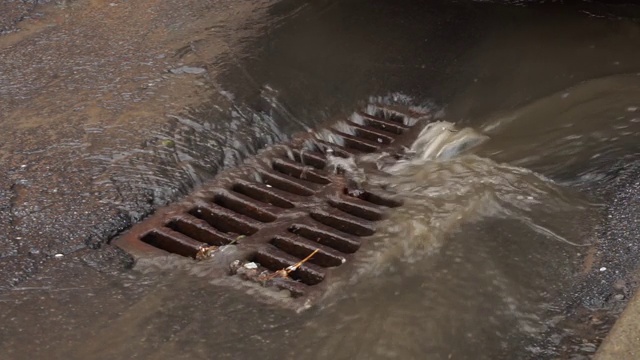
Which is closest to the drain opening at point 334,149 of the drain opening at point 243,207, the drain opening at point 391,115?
the drain opening at point 391,115

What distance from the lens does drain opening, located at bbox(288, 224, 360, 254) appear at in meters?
3.56

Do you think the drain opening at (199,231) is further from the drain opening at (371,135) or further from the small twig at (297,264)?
the drain opening at (371,135)

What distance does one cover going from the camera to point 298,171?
4195 mm

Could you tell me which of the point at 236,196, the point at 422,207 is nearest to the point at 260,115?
the point at 236,196

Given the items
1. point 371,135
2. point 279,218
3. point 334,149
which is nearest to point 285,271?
point 279,218

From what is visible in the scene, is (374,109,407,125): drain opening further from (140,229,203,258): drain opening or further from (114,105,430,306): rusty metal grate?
(140,229,203,258): drain opening

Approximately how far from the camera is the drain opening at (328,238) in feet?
11.7

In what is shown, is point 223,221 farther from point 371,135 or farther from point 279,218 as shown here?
point 371,135

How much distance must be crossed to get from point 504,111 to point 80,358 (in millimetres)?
2816

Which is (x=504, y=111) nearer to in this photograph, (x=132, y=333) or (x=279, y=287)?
(x=279, y=287)

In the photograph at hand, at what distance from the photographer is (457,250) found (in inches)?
136

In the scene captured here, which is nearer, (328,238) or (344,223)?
→ (328,238)

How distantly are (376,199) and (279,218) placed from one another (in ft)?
1.62

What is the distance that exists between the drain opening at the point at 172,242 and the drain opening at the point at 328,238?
1.49 feet
